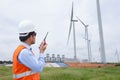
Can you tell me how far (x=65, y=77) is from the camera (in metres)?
18.2

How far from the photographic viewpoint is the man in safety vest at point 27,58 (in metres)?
4.61

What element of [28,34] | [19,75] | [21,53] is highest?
[28,34]

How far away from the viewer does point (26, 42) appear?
4770mm

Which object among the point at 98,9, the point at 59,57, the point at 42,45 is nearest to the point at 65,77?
the point at 42,45

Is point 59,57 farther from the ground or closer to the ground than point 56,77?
farther from the ground

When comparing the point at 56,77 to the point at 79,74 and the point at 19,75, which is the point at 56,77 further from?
the point at 19,75

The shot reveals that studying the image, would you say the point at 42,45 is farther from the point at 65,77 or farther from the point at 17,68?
the point at 65,77

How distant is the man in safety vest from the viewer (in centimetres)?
461

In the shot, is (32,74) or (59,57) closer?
(32,74)

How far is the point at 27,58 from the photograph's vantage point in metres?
4.61

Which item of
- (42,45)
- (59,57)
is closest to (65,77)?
(42,45)

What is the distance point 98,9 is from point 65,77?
53.6ft

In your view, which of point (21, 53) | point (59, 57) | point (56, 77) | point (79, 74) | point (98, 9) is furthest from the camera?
point (59, 57)

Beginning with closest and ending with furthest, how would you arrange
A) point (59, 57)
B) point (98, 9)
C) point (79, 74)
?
point (79, 74), point (98, 9), point (59, 57)
